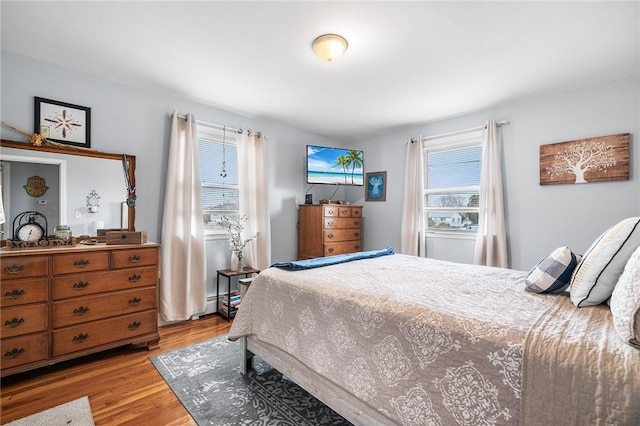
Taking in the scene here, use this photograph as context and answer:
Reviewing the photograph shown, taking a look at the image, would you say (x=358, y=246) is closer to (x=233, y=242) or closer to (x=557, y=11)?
(x=233, y=242)

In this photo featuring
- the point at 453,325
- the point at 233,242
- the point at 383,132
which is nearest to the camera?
the point at 453,325

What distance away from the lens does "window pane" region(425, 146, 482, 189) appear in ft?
12.0

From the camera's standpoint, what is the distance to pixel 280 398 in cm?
190

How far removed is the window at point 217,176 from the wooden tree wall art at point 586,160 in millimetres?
3457

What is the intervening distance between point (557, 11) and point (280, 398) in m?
2.93

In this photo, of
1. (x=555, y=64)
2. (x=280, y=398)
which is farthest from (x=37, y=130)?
(x=555, y=64)

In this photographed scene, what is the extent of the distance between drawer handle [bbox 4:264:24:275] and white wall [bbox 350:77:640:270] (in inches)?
148

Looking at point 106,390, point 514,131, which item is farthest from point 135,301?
point 514,131

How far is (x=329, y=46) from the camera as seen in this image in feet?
6.86

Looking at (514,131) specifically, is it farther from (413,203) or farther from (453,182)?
(413,203)

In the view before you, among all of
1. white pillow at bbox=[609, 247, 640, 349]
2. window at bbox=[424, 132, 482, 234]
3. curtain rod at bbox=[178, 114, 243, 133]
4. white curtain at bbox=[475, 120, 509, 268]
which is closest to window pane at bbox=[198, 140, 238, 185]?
curtain rod at bbox=[178, 114, 243, 133]

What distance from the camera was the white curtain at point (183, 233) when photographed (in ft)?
10.1

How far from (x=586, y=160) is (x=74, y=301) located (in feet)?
14.9

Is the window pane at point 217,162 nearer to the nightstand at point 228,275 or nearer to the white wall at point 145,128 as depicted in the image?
the white wall at point 145,128
